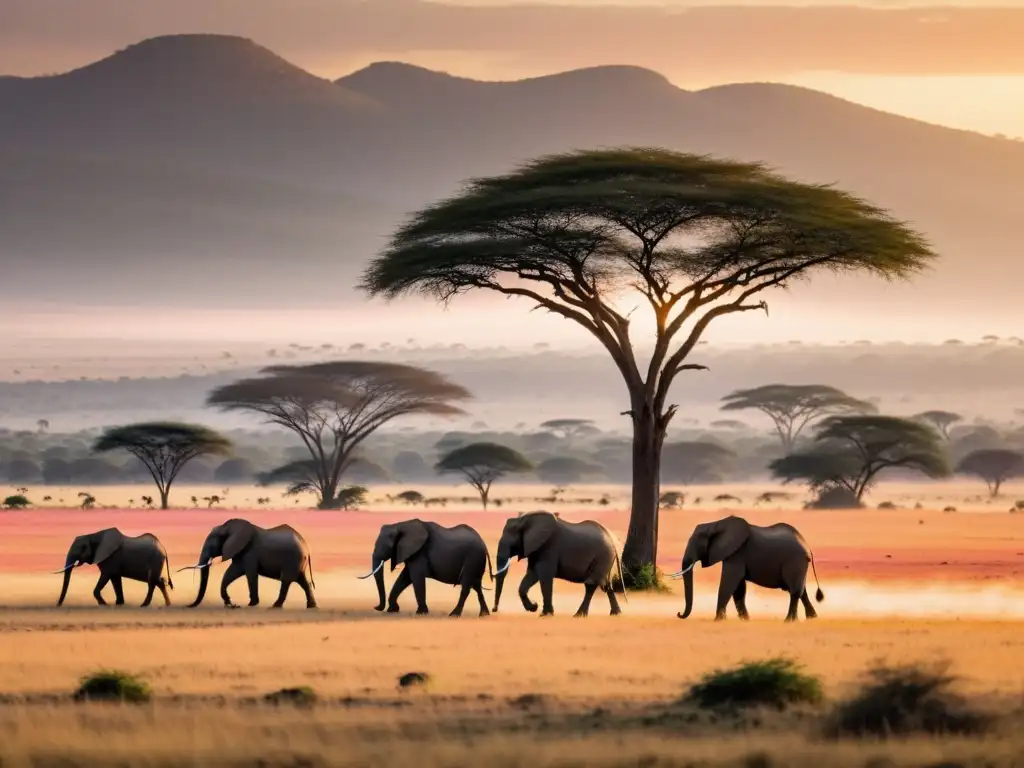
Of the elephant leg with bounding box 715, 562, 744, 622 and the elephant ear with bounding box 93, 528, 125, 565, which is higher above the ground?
the elephant ear with bounding box 93, 528, 125, 565

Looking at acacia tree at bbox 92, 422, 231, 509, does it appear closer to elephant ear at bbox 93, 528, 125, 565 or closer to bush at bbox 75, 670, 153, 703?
elephant ear at bbox 93, 528, 125, 565

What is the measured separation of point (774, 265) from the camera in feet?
141

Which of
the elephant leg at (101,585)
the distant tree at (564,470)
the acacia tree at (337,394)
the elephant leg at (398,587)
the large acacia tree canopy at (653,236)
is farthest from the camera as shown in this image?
the distant tree at (564,470)

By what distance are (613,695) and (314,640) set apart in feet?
23.6

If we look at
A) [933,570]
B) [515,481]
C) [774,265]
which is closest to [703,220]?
[774,265]

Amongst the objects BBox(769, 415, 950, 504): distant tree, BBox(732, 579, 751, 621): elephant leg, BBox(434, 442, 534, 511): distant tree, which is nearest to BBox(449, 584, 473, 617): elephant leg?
BBox(732, 579, 751, 621): elephant leg

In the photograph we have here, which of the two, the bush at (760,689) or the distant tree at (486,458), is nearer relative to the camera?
the bush at (760,689)

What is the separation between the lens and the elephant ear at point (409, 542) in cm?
3288

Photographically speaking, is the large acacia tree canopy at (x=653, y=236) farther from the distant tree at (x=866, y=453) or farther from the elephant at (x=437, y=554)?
the distant tree at (x=866, y=453)

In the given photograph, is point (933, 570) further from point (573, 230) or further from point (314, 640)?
point (314, 640)

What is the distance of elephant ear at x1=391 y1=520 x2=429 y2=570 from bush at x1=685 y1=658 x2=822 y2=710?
501 inches

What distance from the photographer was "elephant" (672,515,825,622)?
31.9 m

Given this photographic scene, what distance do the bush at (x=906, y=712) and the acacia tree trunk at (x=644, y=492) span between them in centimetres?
2084

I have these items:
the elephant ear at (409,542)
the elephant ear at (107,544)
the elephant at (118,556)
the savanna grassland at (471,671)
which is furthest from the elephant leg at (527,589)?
the elephant ear at (107,544)
